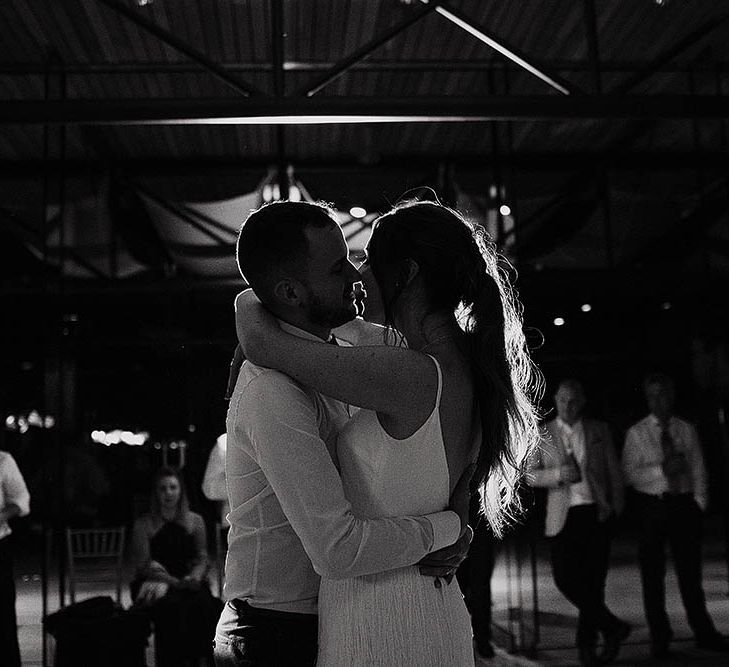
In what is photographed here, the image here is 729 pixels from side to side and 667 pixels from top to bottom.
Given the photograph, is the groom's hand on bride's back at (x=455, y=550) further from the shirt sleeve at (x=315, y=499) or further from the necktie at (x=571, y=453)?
the necktie at (x=571, y=453)

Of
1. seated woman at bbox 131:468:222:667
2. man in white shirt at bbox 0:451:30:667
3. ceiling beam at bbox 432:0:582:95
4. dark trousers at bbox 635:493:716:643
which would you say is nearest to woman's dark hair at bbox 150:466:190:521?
seated woman at bbox 131:468:222:667

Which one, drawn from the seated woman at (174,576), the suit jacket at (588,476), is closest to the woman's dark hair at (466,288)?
the seated woman at (174,576)

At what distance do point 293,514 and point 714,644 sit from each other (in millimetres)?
5078

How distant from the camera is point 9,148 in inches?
231

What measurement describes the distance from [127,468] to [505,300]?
4503 mm

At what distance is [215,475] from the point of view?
5.55 m

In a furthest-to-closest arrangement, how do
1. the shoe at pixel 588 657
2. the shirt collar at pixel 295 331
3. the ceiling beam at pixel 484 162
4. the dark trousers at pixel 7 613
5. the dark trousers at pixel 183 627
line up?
the ceiling beam at pixel 484 162 → the shoe at pixel 588 657 → the dark trousers at pixel 7 613 → the dark trousers at pixel 183 627 → the shirt collar at pixel 295 331

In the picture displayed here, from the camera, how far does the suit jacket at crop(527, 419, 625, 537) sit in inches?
218

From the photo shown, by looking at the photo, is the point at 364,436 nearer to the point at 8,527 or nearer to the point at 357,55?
the point at 357,55

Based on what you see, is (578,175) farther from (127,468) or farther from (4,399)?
(4,399)

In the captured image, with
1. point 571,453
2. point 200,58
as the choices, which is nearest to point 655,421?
point 571,453

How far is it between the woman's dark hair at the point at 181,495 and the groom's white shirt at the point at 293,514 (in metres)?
4.11

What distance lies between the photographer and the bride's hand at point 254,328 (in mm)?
1407

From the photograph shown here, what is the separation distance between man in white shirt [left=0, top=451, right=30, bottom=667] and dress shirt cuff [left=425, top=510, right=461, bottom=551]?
428 cm
